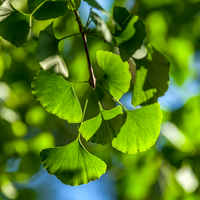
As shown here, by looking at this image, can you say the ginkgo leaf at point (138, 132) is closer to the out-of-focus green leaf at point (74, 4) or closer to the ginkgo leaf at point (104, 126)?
the ginkgo leaf at point (104, 126)

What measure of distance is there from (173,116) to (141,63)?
24.4 inches

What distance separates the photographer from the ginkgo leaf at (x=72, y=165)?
0.33 meters

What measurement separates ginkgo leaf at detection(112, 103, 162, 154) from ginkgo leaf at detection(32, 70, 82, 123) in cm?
7

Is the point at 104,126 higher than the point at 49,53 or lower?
lower

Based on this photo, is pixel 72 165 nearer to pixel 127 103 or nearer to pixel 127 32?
pixel 127 32

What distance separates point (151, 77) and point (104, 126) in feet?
0.43

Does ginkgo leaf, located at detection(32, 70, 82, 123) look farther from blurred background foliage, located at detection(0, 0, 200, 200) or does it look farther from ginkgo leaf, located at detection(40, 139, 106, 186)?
blurred background foliage, located at detection(0, 0, 200, 200)

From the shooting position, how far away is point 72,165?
1.12 ft

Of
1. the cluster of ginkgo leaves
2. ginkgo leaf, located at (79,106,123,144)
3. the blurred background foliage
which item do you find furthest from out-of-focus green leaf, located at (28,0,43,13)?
the blurred background foliage

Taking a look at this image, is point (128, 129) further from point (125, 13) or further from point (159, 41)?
point (159, 41)

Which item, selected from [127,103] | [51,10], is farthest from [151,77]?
[127,103]

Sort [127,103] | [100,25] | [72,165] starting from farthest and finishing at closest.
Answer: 1. [127,103]
2. [72,165]
3. [100,25]

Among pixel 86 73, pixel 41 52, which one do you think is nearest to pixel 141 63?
pixel 41 52

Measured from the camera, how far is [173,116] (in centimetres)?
95
